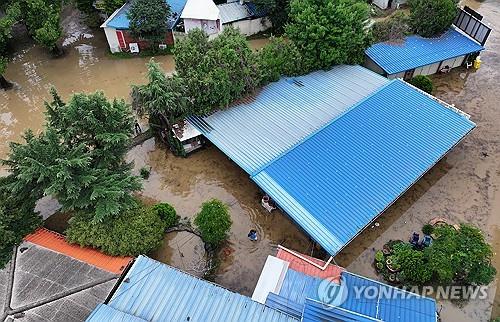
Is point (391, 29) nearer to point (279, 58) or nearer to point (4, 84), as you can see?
point (279, 58)

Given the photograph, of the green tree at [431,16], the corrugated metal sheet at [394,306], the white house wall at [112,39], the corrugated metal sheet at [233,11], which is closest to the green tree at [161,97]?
the white house wall at [112,39]

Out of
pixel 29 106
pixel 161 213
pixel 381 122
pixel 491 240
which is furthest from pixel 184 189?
pixel 491 240

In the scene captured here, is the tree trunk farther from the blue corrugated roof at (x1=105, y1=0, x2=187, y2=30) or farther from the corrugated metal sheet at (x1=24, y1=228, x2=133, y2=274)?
the corrugated metal sheet at (x1=24, y1=228, x2=133, y2=274)

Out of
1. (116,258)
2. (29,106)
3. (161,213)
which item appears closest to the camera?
(116,258)

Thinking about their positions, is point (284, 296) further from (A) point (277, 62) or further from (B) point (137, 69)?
(B) point (137, 69)

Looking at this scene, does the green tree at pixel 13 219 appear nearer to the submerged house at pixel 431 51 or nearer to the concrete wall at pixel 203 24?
the concrete wall at pixel 203 24

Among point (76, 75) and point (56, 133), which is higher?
point (56, 133)

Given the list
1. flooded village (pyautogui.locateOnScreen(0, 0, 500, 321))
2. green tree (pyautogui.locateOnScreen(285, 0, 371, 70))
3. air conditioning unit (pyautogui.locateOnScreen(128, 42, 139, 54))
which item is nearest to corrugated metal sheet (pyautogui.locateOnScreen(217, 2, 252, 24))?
flooded village (pyautogui.locateOnScreen(0, 0, 500, 321))
